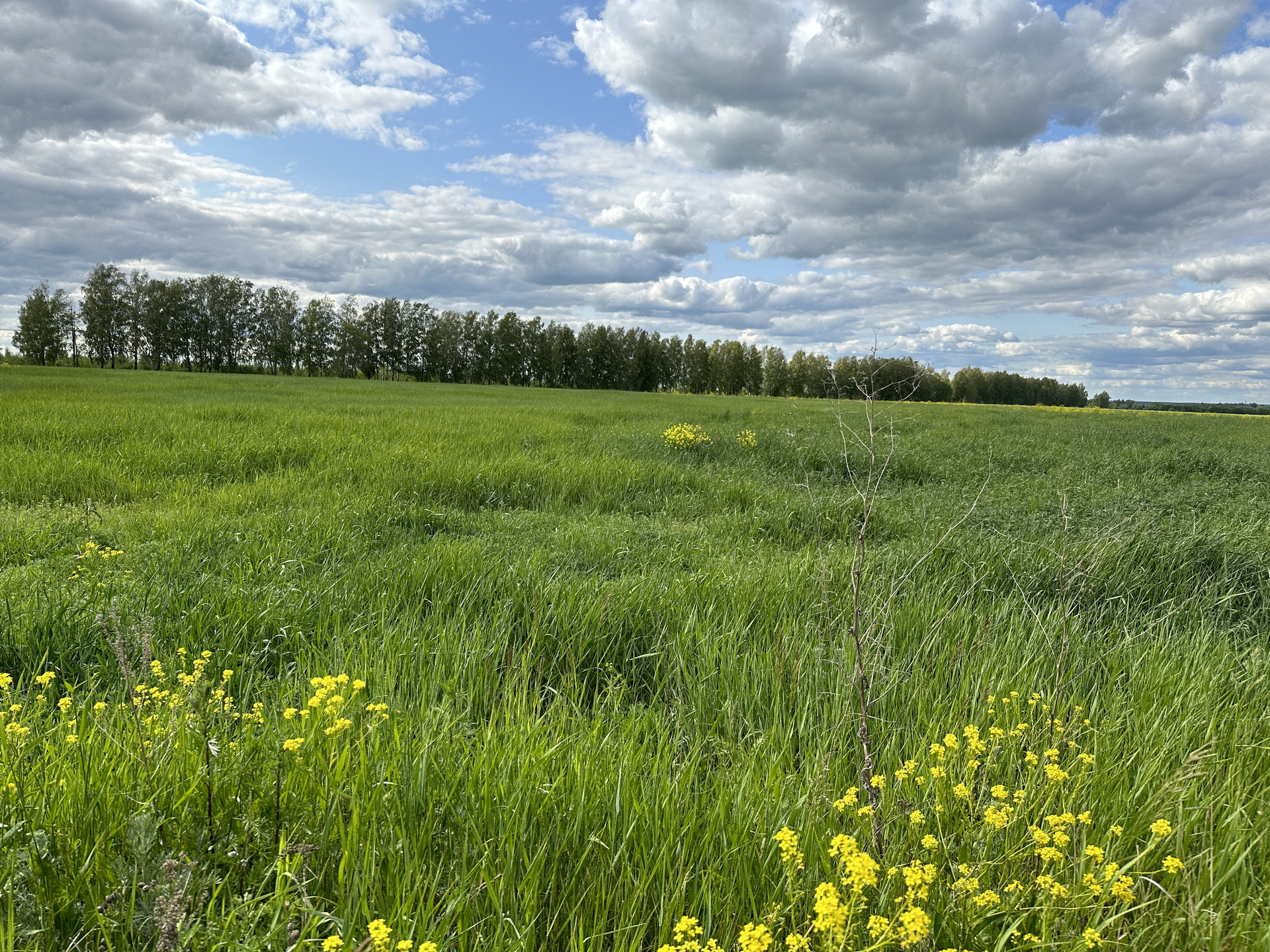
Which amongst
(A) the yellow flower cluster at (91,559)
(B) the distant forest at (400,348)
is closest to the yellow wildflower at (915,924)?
(A) the yellow flower cluster at (91,559)

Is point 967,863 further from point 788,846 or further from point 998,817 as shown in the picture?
point 788,846

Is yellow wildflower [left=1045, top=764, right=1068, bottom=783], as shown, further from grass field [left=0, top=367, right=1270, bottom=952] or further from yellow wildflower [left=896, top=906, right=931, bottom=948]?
yellow wildflower [left=896, top=906, right=931, bottom=948]

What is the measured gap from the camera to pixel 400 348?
101 m

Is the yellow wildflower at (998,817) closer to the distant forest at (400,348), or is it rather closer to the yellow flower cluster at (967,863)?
the yellow flower cluster at (967,863)

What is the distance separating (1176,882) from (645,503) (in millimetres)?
6943

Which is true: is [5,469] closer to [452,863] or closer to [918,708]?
[452,863]

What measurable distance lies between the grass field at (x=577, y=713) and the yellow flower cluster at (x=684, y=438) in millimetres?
4366

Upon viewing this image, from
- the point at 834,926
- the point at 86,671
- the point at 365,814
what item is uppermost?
the point at 834,926

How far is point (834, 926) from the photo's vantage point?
1.36m

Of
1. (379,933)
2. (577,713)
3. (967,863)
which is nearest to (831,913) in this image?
(379,933)

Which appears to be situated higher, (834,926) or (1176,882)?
(834,926)

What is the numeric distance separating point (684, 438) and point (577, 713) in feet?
33.1

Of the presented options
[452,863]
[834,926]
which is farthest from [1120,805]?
[452,863]

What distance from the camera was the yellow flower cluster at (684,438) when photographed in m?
12.9
